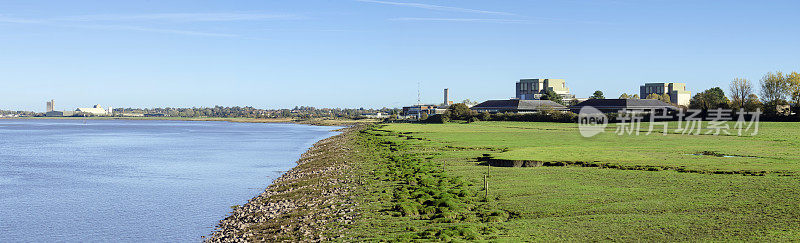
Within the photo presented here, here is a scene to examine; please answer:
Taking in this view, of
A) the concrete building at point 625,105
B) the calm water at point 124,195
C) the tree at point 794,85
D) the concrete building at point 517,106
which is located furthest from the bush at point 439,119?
the calm water at point 124,195

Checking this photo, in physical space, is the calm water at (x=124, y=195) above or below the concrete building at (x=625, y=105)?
below

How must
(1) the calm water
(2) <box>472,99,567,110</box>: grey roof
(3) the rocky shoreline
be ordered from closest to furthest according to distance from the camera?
(3) the rocky shoreline → (1) the calm water → (2) <box>472,99,567,110</box>: grey roof

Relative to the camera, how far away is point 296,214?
27.1 meters

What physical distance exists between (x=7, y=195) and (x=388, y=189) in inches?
1047

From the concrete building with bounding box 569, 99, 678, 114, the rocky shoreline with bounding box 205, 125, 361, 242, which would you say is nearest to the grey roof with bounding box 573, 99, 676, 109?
the concrete building with bounding box 569, 99, 678, 114

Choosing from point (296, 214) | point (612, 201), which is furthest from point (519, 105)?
point (296, 214)

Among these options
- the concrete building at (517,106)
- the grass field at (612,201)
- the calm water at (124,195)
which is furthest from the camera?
the concrete building at (517,106)

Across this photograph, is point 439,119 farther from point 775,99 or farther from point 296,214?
point 296,214

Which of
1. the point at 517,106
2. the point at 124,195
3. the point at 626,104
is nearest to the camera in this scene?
the point at 124,195

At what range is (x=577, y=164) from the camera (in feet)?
134

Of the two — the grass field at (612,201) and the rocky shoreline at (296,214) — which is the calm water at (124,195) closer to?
the rocky shoreline at (296,214)

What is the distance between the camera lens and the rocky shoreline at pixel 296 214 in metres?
22.8

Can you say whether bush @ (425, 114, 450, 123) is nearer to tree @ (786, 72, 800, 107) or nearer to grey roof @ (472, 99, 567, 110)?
grey roof @ (472, 99, 567, 110)

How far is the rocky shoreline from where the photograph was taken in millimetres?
22797
